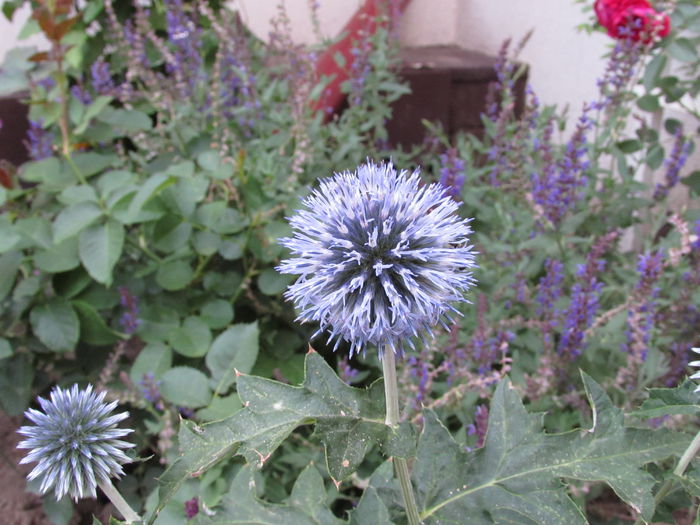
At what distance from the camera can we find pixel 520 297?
1.51 metres

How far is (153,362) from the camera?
1502 millimetres

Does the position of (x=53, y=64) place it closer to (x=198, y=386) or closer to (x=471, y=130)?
(x=198, y=386)

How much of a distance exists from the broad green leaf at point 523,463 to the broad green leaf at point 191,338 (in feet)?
Answer: 2.77

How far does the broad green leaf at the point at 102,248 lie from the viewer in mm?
1503

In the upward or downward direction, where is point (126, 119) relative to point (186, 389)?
upward

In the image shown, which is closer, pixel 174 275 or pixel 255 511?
pixel 255 511

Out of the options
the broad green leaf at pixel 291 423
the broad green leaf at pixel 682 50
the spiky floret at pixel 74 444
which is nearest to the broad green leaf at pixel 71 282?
the spiky floret at pixel 74 444

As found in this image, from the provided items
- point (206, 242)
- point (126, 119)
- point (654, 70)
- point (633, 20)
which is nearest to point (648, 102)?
point (654, 70)

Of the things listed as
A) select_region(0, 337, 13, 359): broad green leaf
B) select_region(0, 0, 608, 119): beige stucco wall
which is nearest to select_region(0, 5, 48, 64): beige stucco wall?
select_region(0, 0, 608, 119): beige stucco wall

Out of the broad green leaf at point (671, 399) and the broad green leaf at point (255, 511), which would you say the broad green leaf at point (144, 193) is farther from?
the broad green leaf at point (671, 399)

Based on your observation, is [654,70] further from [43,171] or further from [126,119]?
[43,171]

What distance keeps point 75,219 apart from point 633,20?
1.49 m

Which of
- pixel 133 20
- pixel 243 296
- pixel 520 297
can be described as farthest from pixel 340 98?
pixel 520 297

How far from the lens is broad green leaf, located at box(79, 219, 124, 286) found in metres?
1.50
